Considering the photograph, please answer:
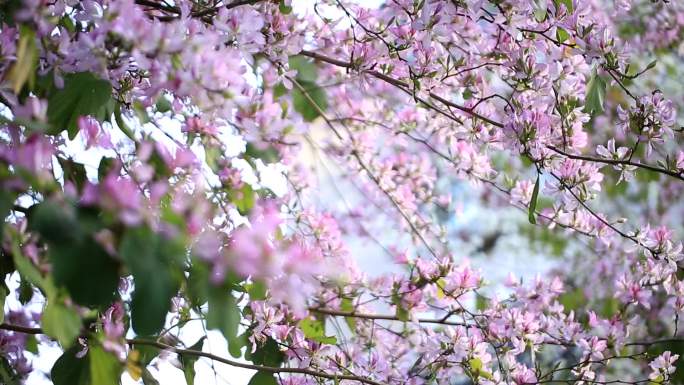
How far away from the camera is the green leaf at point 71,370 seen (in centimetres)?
92

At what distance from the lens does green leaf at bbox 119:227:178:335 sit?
1.67 feet

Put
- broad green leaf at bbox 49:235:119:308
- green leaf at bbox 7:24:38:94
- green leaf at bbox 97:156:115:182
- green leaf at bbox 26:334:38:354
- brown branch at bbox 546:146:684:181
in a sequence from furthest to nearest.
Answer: green leaf at bbox 26:334:38:354 → brown branch at bbox 546:146:684:181 → green leaf at bbox 97:156:115:182 → green leaf at bbox 7:24:38:94 → broad green leaf at bbox 49:235:119:308

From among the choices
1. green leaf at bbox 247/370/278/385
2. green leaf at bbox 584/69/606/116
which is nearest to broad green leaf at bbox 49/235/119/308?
green leaf at bbox 247/370/278/385

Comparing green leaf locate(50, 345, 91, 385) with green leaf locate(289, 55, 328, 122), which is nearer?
green leaf locate(50, 345, 91, 385)

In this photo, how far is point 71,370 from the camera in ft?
3.06

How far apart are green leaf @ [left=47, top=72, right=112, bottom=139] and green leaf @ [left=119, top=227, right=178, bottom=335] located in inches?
12.9

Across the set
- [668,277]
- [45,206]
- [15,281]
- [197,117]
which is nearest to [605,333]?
[668,277]

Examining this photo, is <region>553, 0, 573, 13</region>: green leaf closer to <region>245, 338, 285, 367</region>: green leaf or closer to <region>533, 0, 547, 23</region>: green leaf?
<region>533, 0, 547, 23</region>: green leaf

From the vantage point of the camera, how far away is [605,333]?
4.36ft

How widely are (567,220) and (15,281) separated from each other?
0.79 m

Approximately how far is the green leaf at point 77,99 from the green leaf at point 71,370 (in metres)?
0.24

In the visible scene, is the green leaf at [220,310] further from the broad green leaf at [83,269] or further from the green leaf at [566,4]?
the green leaf at [566,4]

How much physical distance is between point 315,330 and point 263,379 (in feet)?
0.75

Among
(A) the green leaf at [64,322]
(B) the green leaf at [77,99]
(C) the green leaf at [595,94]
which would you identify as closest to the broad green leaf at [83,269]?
(A) the green leaf at [64,322]
